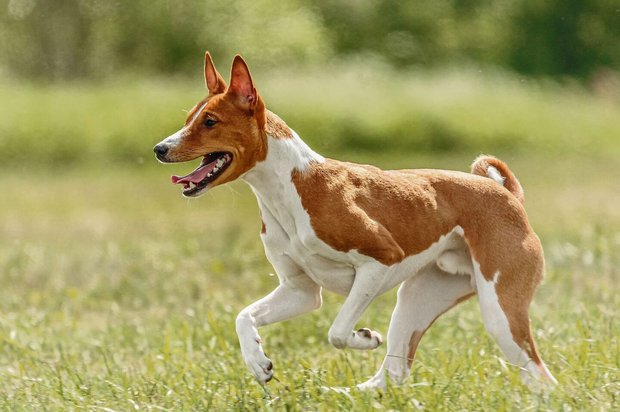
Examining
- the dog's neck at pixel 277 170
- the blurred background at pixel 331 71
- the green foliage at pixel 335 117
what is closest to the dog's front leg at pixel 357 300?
the dog's neck at pixel 277 170

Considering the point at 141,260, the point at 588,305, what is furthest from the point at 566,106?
the point at 588,305

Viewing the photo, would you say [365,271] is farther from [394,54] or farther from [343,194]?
[394,54]

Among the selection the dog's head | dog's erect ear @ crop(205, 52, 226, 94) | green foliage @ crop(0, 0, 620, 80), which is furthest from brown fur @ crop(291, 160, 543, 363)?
green foliage @ crop(0, 0, 620, 80)

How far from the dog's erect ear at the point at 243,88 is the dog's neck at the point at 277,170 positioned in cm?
17

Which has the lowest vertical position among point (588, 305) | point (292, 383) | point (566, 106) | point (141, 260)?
point (566, 106)

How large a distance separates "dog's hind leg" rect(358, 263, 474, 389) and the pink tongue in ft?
4.03

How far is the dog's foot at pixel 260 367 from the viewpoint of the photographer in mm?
5398

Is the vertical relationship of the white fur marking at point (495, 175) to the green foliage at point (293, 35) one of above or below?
above

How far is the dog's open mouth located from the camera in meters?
5.29

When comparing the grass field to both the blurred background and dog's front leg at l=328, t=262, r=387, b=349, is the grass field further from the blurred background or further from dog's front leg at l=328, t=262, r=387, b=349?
dog's front leg at l=328, t=262, r=387, b=349

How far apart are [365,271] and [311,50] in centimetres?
2056

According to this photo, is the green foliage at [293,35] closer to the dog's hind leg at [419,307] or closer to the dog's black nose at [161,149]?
the dog's hind leg at [419,307]

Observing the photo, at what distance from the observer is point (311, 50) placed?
2581 cm

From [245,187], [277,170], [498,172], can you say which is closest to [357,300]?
[277,170]
